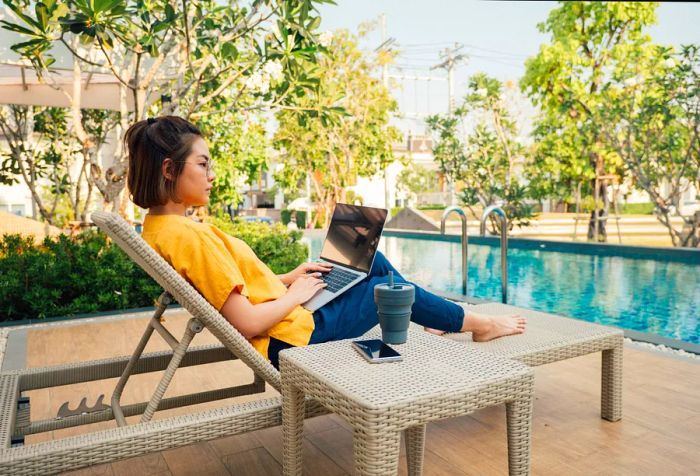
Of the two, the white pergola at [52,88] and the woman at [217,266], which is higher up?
the white pergola at [52,88]

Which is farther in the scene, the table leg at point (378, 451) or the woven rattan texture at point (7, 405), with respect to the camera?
the woven rattan texture at point (7, 405)

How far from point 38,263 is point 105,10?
7.07 feet

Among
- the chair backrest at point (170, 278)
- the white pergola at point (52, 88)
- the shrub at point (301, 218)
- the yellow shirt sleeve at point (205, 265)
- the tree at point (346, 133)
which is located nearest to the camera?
the chair backrest at point (170, 278)

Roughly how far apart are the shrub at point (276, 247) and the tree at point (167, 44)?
4.49 feet

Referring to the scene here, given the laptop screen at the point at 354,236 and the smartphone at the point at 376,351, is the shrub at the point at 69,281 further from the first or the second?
the smartphone at the point at 376,351

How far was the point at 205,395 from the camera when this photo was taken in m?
2.08

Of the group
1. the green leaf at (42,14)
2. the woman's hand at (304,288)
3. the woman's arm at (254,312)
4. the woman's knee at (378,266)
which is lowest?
the woman's arm at (254,312)

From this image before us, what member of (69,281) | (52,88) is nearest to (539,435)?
(69,281)

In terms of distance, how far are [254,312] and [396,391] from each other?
645 mm

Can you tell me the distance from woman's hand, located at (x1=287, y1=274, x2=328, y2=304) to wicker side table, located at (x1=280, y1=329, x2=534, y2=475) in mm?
249

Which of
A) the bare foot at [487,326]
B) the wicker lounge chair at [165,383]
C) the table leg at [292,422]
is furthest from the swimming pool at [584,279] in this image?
the table leg at [292,422]

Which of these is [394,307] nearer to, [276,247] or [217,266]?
[217,266]

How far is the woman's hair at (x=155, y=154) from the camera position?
70.9 inches

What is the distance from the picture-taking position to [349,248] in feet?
7.17
